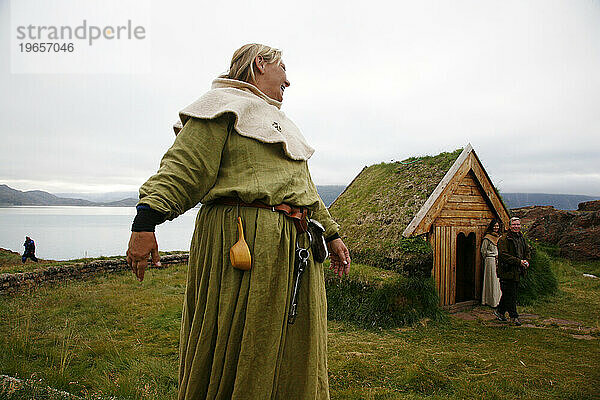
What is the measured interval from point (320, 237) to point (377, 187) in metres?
7.02

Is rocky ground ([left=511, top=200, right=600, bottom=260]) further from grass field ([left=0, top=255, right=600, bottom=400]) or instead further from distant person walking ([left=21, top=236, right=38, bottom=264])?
distant person walking ([left=21, top=236, right=38, bottom=264])

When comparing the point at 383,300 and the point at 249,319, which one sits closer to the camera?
the point at 249,319

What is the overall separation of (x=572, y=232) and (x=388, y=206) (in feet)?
40.6

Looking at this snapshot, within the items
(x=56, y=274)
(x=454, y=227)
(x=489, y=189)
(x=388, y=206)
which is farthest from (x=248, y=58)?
(x=56, y=274)

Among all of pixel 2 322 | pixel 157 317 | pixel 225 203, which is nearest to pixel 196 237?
pixel 225 203

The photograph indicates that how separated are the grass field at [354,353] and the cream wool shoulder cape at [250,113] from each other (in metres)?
2.50

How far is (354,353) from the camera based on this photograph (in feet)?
16.7

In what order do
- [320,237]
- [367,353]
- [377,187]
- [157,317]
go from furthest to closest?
[377,187] < [157,317] < [367,353] < [320,237]

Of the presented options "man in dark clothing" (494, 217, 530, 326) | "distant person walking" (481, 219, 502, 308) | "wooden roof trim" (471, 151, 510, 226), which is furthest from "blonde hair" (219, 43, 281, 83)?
"distant person walking" (481, 219, 502, 308)

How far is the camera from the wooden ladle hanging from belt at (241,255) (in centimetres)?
188

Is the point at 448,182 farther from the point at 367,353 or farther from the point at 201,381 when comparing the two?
the point at 201,381

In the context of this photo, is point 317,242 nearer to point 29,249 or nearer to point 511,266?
Result: point 511,266

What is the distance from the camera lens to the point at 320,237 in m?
2.34

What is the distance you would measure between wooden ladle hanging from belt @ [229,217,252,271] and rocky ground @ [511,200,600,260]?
658 inches
